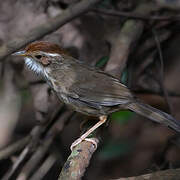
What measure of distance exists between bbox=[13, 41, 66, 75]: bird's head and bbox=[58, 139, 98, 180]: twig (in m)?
0.94

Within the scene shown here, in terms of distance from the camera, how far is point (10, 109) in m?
4.40

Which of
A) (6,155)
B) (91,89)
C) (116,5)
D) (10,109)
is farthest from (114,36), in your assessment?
(6,155)

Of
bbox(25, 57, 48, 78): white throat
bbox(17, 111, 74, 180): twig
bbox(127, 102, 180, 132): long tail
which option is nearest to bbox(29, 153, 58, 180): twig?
bbox(17, 111, 74, 180): twig

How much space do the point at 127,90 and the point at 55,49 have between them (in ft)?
2.41

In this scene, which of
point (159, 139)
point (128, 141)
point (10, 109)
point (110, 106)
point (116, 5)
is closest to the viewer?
point (110, 106)

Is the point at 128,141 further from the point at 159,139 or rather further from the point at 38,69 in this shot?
the point at 38,69

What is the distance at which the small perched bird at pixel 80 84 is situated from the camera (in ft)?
11.3

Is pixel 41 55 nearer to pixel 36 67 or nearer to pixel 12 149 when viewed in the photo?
pixel 36 67

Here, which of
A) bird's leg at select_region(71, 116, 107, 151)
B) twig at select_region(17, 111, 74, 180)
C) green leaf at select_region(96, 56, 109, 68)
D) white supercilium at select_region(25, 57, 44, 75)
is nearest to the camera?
bird's leg at select_region(71, 116, 107, 151)

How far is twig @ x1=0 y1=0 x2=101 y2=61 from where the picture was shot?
327cm

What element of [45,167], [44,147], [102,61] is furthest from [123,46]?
[45,167]

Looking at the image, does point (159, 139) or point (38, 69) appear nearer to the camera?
point (38, 69)

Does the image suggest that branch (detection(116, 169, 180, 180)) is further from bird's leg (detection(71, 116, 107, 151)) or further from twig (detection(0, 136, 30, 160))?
twig (detection(0, 136, 30, 160))

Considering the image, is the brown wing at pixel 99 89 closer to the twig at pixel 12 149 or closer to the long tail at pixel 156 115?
the long tail at pixel 156 115
